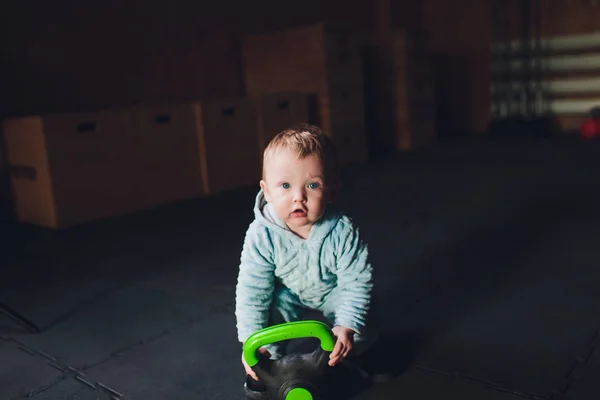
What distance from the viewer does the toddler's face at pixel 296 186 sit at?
0.85 m

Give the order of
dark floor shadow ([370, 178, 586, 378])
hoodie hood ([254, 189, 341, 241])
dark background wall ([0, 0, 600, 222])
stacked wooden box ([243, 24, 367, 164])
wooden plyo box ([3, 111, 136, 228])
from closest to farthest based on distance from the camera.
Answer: hoodie hood ([254, 189, 341, 241]) → dark floor shadow ([370, 178, 586, 378]) → wooden plyo box ([3, 111, 136, 228]) → dark background wall ([0, 0, 600, 222]) → stacked wooden box ([243, 24, 367, 164])

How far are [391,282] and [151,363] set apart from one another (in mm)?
620

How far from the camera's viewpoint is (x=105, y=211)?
2.22 m

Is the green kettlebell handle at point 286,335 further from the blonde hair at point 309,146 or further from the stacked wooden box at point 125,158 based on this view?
the stacked wooden box at point 125,158

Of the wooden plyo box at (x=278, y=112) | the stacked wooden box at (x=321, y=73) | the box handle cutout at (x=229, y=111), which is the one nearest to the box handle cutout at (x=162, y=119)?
the box handle cutout at (x=229, y=111)

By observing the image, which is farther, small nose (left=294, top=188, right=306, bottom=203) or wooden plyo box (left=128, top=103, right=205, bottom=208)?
wooden plyo box (left=128, top=103, right=205, bottom=208)

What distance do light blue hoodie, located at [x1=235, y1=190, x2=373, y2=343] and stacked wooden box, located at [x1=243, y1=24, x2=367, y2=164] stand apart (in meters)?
2.18

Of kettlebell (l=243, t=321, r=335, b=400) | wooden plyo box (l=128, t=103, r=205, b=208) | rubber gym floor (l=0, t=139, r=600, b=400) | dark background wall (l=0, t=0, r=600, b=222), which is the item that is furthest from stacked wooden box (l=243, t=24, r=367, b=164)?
kettlebell (l=243, t=321, r=335, b=400)

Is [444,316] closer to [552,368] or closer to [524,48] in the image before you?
[552,368]

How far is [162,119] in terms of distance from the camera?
7.97ft

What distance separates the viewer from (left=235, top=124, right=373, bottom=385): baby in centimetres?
86

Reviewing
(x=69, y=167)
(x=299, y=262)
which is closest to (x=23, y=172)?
(x=69, y=167)

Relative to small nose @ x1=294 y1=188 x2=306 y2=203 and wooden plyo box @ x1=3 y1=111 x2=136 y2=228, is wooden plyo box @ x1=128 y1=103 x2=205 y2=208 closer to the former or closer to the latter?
wooden plyo box @ x1=3 y1=111 x2=136 y2=228

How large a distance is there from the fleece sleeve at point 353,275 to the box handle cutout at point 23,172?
158 cm
